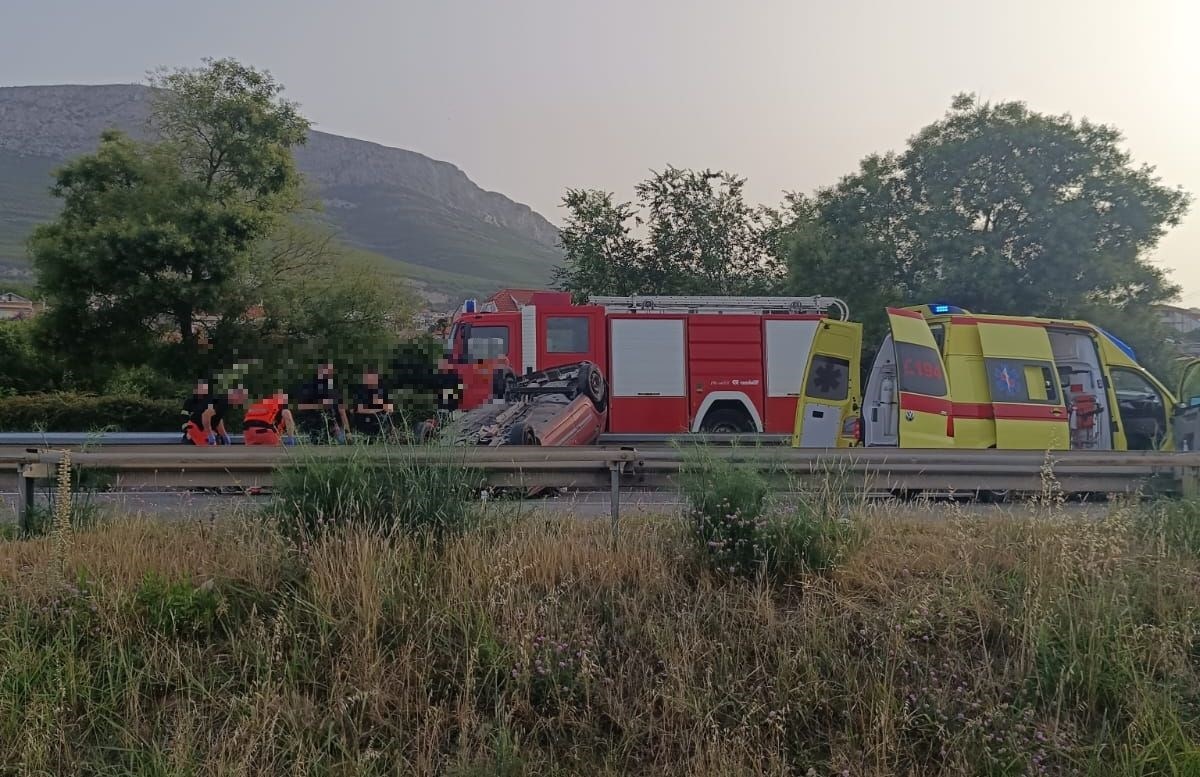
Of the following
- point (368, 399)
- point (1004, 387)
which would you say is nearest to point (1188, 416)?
point (1004, 387)

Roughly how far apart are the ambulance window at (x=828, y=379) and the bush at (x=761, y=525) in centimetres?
617

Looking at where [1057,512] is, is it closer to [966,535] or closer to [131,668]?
[966,535]

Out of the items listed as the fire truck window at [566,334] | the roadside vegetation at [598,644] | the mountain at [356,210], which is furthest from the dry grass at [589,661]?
the mountain at [356,210]

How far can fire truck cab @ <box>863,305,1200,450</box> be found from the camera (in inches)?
355

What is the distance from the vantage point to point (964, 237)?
711 inches

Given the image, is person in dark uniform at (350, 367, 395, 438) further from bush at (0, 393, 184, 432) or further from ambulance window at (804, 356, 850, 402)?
bush at (0, 393, 184, 432)

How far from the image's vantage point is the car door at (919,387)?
884 cm

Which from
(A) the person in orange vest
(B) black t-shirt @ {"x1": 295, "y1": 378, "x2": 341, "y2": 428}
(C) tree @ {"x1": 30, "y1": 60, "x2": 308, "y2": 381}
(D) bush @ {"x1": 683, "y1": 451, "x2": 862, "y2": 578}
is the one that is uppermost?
(C) tree @ {"x1": 30, "y1": 60, "x2": 308, "y2": 381}

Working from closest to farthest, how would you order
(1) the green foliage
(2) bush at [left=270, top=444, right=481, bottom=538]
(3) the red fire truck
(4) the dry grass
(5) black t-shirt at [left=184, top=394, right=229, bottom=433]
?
(4) the dry grass
(2) bush at [left=270, top=444, right=481, bottom=538]
(5) black t-shirt at [left=184, top=394, right=229, bottom=433]
(3) the red fire truck
(1) the green foliage

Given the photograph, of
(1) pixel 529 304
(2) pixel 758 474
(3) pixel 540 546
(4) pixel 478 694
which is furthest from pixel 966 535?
(1) pixel 529 304

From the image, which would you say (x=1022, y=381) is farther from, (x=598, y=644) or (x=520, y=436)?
(x=598, y=644)

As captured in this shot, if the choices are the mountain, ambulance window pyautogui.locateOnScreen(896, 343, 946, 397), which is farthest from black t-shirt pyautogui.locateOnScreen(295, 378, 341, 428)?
the mountain

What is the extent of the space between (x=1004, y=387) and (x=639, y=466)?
6.07 meters

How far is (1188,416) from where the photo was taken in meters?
9.73
